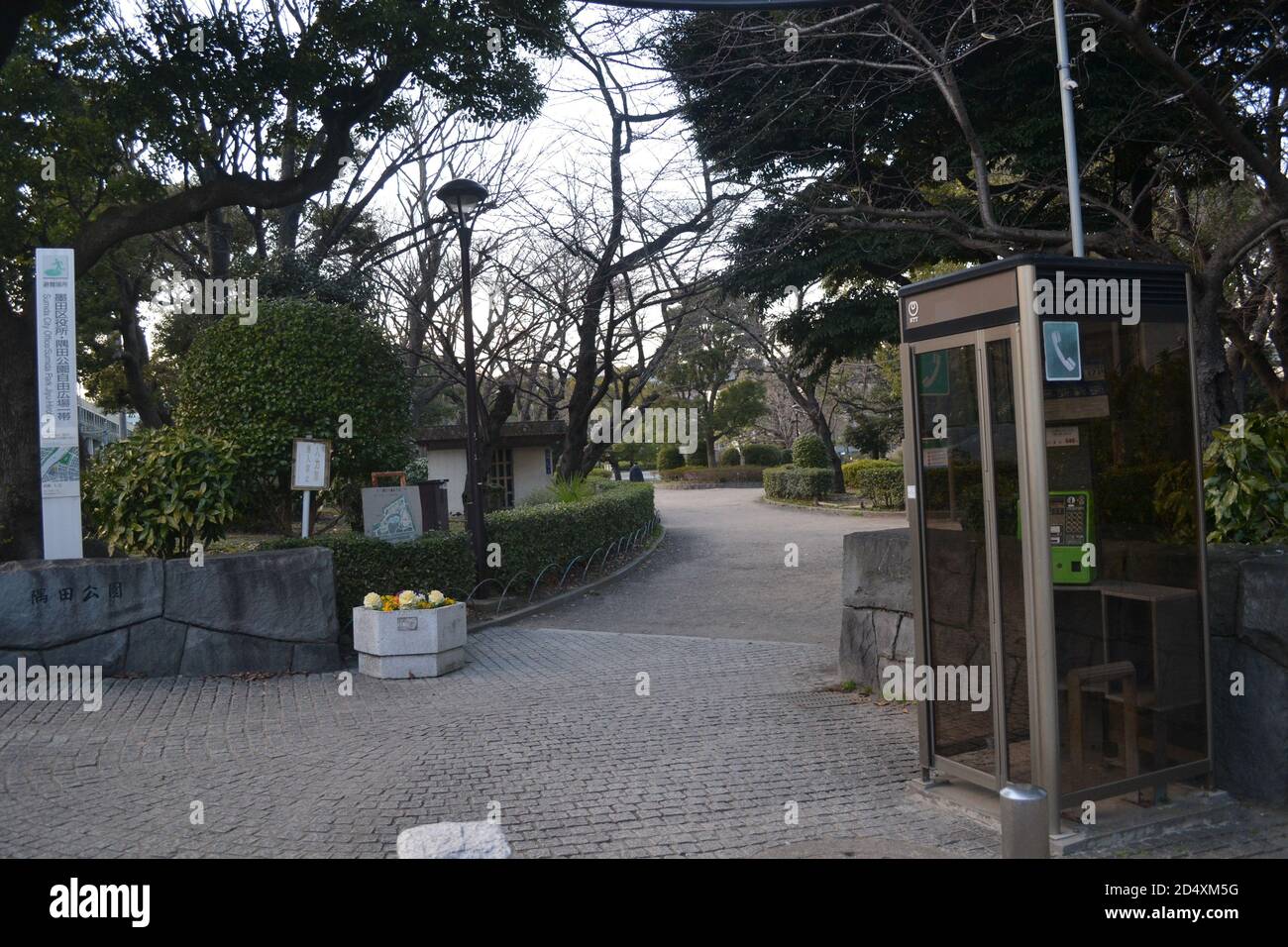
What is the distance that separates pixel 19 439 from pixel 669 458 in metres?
43.3

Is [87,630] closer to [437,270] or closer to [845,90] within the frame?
[845,90]

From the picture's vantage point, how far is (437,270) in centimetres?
2358

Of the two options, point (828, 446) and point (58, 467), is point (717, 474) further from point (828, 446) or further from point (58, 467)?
point (58, 467)

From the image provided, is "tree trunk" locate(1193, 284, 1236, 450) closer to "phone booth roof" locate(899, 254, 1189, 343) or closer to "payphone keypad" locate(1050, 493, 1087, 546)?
"phone booth roof" locate(899, 254, 1189, 343)

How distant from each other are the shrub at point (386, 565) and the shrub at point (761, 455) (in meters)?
40.3

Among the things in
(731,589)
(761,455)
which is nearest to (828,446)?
(761,455)

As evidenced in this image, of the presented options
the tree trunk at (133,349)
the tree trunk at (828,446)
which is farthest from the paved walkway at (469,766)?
the tree trunk at (828,446)

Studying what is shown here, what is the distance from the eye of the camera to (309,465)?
1084 cm

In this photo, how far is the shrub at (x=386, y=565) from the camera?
33.9 ft

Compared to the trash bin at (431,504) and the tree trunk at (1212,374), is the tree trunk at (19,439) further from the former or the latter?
the tree trunk at (1212,374)

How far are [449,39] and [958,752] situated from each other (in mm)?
11871

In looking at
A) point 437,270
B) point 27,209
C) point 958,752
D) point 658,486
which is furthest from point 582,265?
point 658,486

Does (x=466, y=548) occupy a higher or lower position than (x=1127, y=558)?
lower

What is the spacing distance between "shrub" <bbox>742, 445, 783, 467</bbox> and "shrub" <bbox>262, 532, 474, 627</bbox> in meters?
40.3
